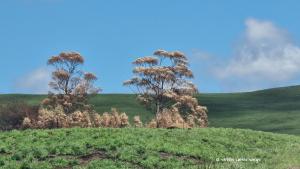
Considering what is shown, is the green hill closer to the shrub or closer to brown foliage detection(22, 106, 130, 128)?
the shrub

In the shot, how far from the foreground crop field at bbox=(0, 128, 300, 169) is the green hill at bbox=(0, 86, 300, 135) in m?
50.5

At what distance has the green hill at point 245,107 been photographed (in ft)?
358

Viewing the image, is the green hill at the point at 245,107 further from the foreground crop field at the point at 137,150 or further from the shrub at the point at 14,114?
the foreground crop field at the point at 137,150

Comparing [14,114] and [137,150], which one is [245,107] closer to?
[14,114]

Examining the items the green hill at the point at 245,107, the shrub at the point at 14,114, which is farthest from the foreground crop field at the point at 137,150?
the green hill at the point at 245,107

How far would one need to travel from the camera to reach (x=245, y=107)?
133 metres

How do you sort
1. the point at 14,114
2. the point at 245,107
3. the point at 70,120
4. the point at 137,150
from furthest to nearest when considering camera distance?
the point at 245,107 < the point at 14,114 < the point at 70,120 < the point at 137,150

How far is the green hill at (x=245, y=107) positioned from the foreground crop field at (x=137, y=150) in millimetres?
50527

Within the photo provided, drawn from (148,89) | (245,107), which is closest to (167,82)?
(148,89)

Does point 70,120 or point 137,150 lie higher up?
point 70,120

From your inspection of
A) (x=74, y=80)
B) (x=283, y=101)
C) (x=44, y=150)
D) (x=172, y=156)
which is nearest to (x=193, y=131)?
(x=172, y=156)

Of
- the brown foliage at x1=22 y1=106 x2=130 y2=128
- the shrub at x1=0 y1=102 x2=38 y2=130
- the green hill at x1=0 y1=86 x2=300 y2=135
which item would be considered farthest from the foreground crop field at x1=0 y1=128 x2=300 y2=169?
the green hill at x1=0 y1=86 x2=300 y2=135

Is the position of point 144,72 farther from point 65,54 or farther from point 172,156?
point 172,156

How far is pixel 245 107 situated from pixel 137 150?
95.1 meters
